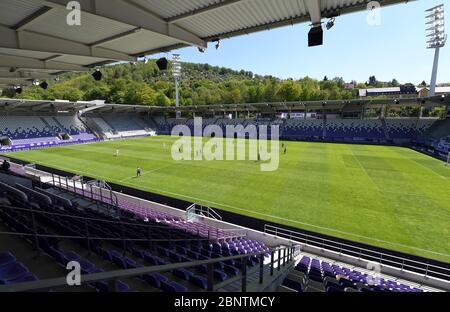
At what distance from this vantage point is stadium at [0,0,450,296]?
16.8 ft

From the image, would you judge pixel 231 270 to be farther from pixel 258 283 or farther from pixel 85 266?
pixel 85 266

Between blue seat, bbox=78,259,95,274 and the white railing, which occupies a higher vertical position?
blue seat, bbox=78,259,95,274

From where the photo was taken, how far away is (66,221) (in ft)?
21.8

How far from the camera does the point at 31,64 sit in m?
9.10

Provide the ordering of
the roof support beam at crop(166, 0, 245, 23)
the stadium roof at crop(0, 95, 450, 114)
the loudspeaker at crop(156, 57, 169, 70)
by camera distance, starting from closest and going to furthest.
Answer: the roof support beam at crop(166, 0, 245, 23)
the loudspeaker at crop(156, 57, 169, 70)
the stadium roof at crop(0, 95, 450, 114)

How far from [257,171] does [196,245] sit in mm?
15281

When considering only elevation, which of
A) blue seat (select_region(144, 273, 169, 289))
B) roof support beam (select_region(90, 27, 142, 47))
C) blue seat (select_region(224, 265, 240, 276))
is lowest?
blue seat (select_region(224, 265, 240, 276))

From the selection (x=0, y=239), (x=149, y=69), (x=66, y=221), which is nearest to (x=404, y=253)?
(x=66, y=221)

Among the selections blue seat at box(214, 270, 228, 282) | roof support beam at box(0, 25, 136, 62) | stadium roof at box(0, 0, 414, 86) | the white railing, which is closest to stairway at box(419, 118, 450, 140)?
the white railing

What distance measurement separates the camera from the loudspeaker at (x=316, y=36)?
622 centimetres

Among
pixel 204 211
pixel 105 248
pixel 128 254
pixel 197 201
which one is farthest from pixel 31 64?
pixel 197 201

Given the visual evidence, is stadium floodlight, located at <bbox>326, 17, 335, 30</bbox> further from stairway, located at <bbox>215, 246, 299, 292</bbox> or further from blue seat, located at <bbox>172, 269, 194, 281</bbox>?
blue seat, located at <bbox>172, 269, 194, 281</bbox>

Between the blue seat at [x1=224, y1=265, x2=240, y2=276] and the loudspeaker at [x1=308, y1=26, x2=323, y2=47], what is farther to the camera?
the blue seat at [x1=224, y1=265, x2=240, y2=276]

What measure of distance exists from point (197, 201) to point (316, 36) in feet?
41.4
